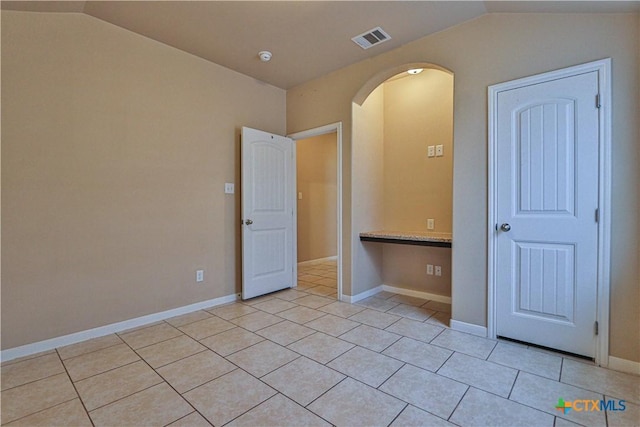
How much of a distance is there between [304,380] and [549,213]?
213 centimetres

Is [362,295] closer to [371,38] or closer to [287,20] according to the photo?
[371,38]

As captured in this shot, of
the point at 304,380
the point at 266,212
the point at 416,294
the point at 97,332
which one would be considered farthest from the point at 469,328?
the point at 97,332

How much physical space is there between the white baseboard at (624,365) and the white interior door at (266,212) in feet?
10.3

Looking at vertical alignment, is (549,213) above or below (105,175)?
below

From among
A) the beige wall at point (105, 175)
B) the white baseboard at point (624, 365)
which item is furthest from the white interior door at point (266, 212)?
the white baseboard at point (624, 365)

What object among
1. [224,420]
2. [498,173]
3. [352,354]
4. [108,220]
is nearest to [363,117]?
[498,173]

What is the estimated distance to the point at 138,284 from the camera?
2.81m

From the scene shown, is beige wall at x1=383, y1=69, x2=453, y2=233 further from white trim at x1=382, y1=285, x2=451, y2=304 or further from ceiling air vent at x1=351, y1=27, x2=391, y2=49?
ceiling air vent at x1=351, y1=27, x2=391, y2=49

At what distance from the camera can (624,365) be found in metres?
1.98

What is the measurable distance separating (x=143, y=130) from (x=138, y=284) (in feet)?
4.77

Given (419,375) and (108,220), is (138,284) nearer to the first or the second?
(108,220)

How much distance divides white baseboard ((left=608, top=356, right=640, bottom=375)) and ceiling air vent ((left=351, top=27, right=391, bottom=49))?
10.1ft

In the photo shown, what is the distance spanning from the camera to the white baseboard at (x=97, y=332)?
7.29ft

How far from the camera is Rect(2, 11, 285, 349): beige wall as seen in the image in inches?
87.8
